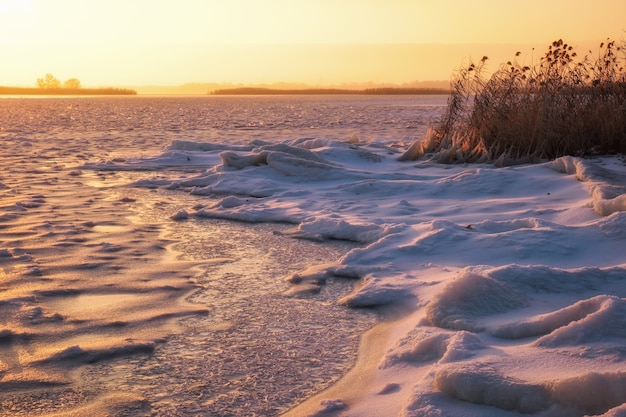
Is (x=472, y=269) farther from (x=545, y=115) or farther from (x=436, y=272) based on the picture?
(x=545, y=115)

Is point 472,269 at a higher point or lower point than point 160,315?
higher

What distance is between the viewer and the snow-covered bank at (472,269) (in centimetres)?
231

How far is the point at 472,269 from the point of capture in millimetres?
3697

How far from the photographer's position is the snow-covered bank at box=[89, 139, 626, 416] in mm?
2309

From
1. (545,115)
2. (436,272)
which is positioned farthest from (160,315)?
(545,115)

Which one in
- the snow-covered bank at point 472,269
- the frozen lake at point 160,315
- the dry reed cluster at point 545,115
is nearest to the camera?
the snow-covered bank at point 472,269

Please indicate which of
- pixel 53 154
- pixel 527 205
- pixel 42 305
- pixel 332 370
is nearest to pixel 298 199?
pixel 527 205

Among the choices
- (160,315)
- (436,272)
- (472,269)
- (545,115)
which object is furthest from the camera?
(545,115)

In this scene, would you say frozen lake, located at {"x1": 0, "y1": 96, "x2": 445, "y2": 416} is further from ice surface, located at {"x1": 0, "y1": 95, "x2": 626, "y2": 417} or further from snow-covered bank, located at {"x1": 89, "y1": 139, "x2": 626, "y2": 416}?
snow-covered bank, located at {"x1": 89, "y1": 139, "x2": 626, "y2": 416}

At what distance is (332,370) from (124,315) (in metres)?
1.24

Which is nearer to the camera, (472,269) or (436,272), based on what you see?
(472,269)

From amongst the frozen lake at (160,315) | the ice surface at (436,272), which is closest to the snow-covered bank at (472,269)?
the ice surface at (436,272)

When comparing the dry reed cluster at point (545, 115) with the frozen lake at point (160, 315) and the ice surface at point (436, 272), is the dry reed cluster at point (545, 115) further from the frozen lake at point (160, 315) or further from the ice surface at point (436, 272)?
the frozen lake at point (160, 315)

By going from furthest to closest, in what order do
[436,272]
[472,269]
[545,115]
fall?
[545,115], [436,272], [472,269]
